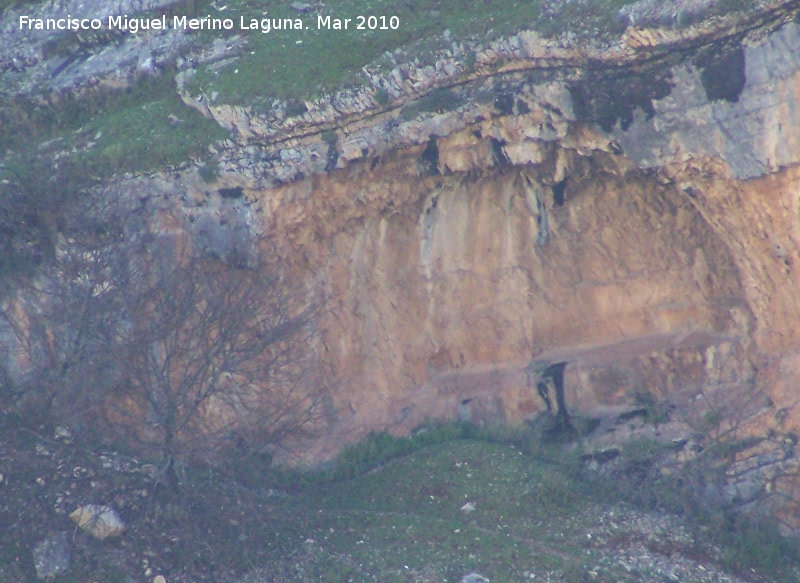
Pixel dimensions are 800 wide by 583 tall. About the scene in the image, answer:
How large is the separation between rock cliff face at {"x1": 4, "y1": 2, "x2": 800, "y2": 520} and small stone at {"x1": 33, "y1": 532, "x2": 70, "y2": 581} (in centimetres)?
458

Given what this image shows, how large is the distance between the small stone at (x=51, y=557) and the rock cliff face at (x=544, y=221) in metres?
4.58

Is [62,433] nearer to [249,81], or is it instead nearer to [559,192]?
[249,81]

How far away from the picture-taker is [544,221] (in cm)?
1598

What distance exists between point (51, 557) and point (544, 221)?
9276 mm

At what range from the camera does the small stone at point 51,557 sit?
12.2 metres

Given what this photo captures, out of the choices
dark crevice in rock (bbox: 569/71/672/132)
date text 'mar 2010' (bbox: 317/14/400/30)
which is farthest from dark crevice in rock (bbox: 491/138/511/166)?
date text 'mar 2010' (bbox: 317/14/400/30)

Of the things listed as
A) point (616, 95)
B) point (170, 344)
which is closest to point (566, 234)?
point (616, 95)

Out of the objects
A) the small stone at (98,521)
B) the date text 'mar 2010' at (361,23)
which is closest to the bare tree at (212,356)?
the small stone at (98,521)

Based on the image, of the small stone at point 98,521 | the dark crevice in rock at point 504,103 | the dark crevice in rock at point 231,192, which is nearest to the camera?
the small stone at point 98,521

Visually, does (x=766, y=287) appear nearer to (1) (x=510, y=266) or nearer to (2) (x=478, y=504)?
(1) (x=510, y=266)

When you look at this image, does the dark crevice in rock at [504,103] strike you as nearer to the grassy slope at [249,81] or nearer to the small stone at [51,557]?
the grassy slope at [249,81]

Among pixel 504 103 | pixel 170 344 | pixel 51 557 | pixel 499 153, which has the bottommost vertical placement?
pixel 51 557

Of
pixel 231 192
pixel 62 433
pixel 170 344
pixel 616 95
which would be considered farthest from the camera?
pixel 231 192

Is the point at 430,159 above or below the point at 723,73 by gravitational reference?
below
